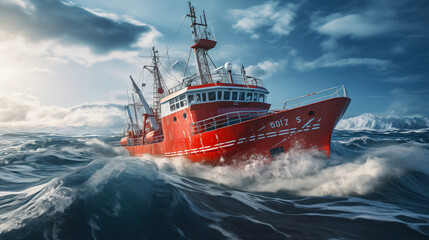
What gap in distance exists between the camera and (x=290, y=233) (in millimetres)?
3609

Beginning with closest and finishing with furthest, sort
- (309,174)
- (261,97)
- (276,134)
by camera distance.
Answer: (309,174) < (276,134) < (261,97)

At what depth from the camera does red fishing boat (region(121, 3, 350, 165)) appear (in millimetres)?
7703

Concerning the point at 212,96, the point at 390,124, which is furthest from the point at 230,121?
the point at 390,124

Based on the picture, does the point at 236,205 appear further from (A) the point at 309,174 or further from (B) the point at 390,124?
(B) the point at 390,124

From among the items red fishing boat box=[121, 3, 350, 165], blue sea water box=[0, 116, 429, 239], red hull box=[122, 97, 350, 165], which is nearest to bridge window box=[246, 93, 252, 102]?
red fishing boat box=[121, 3, 350, 165]

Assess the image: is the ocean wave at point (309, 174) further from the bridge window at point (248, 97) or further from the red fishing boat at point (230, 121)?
the bridge window at point (248, 97)

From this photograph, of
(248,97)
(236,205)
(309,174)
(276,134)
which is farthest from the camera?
(248,97)

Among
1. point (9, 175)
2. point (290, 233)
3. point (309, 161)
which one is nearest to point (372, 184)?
point (309, 161)

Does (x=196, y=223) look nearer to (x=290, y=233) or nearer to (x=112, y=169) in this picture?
(x=290, y=233)

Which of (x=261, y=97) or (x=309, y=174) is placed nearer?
(x=309, y=174)

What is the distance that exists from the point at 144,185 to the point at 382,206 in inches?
271

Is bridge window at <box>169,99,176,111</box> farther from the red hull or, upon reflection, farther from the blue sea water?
the blue sea water

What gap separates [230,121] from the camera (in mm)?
9633

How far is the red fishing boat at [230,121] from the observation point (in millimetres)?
7703
